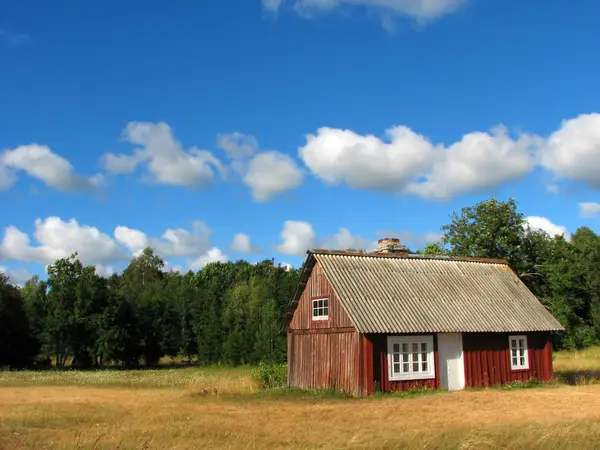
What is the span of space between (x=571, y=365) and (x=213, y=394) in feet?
86.8

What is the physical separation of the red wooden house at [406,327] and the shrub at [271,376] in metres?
0.54

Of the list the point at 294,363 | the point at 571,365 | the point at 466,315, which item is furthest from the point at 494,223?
the point at 294,363

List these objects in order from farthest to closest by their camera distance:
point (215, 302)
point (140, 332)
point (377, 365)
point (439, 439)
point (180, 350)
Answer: point (215, 302)
point (180, 350)
point (140, 332)
point (377, 365)
point (439, 439)

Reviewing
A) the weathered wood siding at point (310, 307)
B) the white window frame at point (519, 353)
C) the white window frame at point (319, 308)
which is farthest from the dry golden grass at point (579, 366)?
the white window frame at point (319, 308)

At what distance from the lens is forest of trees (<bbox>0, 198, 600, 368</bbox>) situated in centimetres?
5078

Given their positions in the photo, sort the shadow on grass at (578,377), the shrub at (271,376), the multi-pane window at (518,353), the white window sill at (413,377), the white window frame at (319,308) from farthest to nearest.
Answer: the shadow on grass at (578,377) → the multi-pane window at (518,353) → the shrub at (271,376) → the white window frame at (319,308) → the white window sill at (413,377)

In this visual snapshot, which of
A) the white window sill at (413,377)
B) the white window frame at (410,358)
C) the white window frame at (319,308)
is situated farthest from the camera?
the white window frame at (319,308)

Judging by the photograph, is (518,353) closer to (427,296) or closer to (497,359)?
(497,359)

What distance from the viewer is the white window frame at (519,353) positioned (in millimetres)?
29188

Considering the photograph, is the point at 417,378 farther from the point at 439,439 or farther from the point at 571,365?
the point at 571,365

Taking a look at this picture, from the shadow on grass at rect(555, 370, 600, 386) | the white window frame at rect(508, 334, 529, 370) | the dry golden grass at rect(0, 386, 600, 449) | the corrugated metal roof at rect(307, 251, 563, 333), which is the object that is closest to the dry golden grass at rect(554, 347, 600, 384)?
the shadow on grass at rect(555, 370, 600, 386)

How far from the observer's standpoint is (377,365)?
82.7 feet

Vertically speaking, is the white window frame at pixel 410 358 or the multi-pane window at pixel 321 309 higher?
the multi-pane window at pixel 321 309

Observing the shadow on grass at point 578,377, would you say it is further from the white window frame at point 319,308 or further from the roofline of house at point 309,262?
the white window frame at point 319,308
